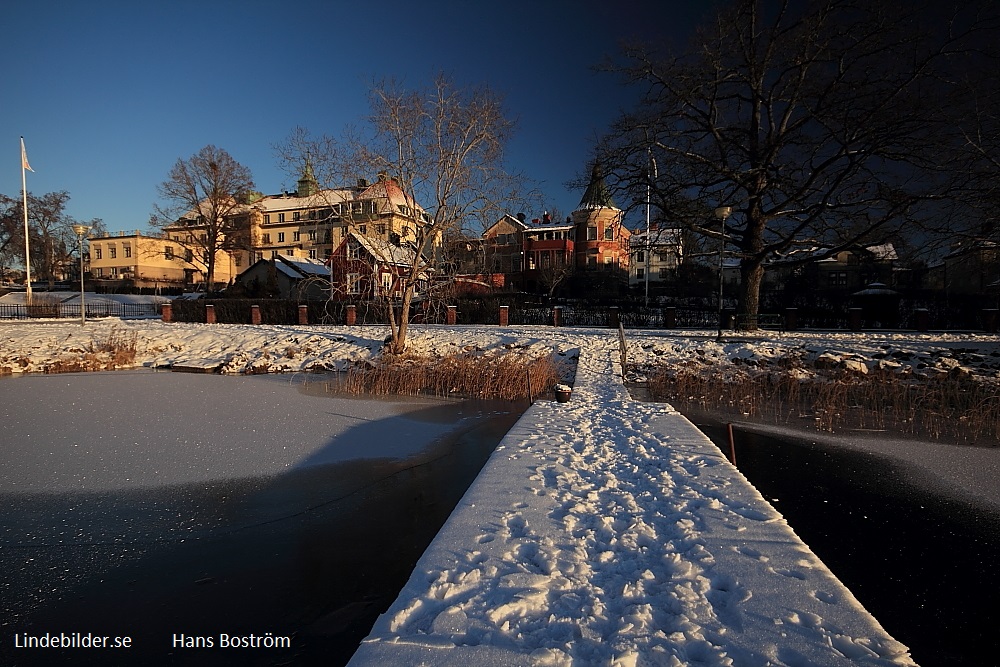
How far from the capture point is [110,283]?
5331cm

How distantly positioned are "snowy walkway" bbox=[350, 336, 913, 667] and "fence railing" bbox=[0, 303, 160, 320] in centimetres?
3650

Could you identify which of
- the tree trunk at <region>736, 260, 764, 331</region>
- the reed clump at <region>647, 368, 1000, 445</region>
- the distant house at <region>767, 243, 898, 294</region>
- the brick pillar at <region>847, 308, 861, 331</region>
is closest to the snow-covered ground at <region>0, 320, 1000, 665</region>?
the reed clump at <region>647, 368, 1000, 445</region>

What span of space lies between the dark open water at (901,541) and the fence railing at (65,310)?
3817 centimetres

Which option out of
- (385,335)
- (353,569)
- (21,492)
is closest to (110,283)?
(385,335)

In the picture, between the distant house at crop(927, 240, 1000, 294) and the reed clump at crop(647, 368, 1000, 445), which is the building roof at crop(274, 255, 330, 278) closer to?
the reed clump at crop(647, 368, 1000, 445)

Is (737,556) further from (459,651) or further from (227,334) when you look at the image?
(227,334)

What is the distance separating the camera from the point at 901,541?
4953 mm

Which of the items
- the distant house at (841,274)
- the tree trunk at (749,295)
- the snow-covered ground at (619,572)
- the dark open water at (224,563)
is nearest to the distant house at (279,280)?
the tree trunk at (749,295)

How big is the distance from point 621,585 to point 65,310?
1708 inches

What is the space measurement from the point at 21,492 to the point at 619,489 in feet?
24.0

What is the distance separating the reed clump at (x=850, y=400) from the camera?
9.76 meters

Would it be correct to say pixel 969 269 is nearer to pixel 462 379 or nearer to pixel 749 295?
pixel 749 295

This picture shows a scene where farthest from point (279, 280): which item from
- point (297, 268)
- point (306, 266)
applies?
point (306, 266)

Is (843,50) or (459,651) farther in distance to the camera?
(843,50)
